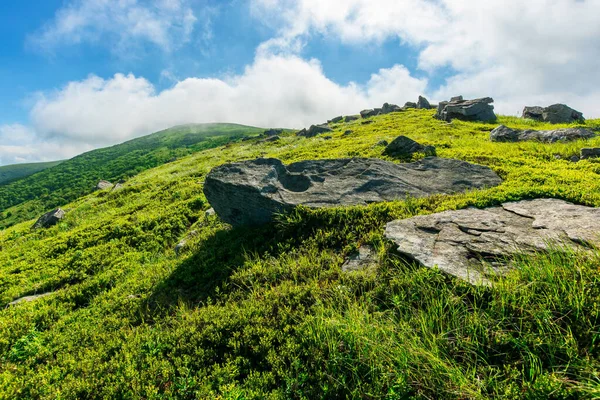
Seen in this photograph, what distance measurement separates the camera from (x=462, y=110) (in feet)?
133

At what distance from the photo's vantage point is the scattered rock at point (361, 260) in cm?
811

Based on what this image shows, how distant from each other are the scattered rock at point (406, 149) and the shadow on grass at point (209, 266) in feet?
42.1

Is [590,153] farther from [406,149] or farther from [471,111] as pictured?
[471,111]

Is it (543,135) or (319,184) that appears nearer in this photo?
(319,184)

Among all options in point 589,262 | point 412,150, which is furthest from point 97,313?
point 412,150

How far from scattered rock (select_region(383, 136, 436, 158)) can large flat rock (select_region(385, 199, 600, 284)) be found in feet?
34.4

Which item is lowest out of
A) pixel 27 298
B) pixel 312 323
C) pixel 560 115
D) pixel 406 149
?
pixel 27 298

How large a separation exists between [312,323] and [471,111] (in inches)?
1750

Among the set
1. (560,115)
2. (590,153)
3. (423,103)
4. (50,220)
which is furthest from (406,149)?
(423,103)

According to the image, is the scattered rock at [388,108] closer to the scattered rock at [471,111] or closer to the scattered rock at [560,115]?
the scattered rock at [471,111]

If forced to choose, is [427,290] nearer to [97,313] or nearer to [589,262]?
[589,262]

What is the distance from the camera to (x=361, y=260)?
27.6 ft

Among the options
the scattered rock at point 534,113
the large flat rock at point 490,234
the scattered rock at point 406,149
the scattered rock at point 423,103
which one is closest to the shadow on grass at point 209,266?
the large flat rock at point 490,234

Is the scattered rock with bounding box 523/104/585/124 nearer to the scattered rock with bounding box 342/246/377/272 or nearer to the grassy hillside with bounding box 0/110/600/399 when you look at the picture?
the grassy hillside with bounding box 0/110/600/399
